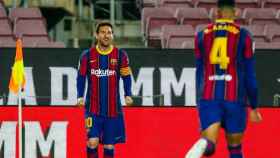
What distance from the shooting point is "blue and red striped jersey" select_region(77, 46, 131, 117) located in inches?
416

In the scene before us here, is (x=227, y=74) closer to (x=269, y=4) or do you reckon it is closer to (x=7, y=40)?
(x=7, y=40)

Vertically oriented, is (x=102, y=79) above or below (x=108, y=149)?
above

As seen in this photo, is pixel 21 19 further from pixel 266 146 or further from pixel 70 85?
pixel 266 146

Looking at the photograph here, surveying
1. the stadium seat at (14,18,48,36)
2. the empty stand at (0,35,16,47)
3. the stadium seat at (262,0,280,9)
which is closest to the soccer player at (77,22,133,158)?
the empty stand at (0,35,16,47)

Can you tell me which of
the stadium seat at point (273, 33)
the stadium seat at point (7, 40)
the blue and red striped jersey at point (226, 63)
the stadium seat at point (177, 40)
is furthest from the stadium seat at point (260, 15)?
the blue and red striped jersey at point (226, 63)

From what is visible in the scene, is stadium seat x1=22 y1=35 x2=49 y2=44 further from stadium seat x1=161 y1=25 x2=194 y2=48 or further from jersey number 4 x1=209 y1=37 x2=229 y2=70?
jersey number 4 x1=209 y1=37 x2=229 y2=70

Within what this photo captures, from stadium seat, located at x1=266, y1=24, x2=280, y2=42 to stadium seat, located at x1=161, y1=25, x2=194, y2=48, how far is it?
133 cm

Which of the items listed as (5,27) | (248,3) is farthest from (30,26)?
(248,3)

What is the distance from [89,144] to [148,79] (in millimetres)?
2759

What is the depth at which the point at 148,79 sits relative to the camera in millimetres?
13086

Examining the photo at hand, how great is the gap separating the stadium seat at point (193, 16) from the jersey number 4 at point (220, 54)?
30.1 feet

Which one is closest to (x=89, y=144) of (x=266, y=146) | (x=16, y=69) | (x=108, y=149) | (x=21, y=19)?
(x=108, y=149)

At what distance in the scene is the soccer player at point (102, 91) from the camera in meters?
10.5

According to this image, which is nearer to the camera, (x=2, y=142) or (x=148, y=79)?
(x=2, y=142)
